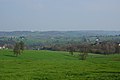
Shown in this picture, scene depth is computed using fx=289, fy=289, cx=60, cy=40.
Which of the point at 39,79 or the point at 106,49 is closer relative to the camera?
the point at 39,79

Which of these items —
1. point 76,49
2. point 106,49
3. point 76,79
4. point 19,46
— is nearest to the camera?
point 76,79

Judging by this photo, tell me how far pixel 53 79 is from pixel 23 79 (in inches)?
139

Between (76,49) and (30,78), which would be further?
(76,49)

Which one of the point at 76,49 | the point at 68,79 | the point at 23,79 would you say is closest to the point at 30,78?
the point at 23,79

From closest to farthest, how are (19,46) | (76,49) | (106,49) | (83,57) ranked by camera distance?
(83,57) < (19,46) < (106,49) < (76,49)

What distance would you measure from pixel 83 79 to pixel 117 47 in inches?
4361

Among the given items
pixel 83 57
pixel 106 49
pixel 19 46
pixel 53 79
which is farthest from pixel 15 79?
pixel 106 49

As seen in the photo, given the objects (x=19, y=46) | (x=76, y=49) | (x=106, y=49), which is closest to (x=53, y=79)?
(x=19, y=46)

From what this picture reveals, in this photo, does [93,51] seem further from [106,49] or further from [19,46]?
[19,46]

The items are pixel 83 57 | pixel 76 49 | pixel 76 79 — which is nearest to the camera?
pixel 76 79

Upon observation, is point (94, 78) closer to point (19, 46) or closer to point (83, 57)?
point (83, 57)

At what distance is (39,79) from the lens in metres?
34.2

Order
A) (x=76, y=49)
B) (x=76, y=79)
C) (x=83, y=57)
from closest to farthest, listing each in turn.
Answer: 1. (x=76, y=79)
2. (x=83, y=57)
3. (x=76, y=49)

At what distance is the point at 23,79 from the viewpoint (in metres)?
34.0
